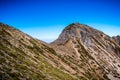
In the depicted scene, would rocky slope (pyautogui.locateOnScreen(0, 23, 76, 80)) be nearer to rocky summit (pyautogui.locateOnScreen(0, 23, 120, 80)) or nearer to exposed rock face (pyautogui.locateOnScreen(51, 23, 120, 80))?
rocky summit (pyautogui.locateOnScreen(0, 23, 120, 80))

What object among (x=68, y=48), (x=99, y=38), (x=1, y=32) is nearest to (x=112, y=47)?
(x=99, y=38)

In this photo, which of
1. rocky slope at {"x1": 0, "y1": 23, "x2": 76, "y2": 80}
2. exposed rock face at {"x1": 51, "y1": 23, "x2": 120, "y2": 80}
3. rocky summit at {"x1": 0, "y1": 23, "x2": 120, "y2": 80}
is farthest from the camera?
exposed rock face at {"x1": 51, "y1": 23, "x2": 120, "y2": 80}

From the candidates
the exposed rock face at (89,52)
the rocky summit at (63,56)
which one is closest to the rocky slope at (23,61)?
the rocky summit at (63,56)

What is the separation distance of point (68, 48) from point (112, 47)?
27.8 metres

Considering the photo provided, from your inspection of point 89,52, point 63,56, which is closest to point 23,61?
point 63,56

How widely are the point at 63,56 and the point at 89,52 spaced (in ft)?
58.3

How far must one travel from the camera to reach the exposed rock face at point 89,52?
194 ft

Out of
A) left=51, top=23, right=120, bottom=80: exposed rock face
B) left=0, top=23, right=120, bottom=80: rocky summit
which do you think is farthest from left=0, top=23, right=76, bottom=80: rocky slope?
left=51, top=23, right=120, bottom=80: exposed rock face

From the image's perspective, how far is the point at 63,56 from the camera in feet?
196

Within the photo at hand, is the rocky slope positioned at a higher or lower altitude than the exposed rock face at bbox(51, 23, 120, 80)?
lower

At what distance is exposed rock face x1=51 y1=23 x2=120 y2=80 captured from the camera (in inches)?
2334

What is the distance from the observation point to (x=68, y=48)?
7050cm

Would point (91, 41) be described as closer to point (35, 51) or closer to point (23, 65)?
point (35, 51)

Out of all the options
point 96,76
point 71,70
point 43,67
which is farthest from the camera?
point 96,76
